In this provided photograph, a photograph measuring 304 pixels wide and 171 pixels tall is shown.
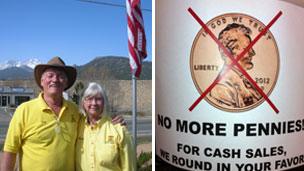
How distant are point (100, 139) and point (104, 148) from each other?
0.05 m

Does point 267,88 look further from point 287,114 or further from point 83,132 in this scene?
point 83,132

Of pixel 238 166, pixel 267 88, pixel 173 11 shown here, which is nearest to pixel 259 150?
pixel 238 166

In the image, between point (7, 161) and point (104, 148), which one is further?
point (7, 161)

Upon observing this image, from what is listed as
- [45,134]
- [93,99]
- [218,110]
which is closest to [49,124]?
[45,134]

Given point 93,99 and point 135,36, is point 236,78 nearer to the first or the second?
point 93,99

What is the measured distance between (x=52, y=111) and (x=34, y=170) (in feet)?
1.04

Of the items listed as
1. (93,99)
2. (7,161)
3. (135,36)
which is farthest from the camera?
(135,36)

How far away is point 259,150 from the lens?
156 centimetres

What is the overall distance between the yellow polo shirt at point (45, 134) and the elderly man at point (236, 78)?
0.87 m

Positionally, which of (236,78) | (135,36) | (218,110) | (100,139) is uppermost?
(135,36)

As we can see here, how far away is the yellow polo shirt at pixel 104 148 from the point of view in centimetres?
199

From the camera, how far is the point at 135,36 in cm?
286

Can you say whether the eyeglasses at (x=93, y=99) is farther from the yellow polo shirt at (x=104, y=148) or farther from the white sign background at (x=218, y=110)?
the white sign background at (x=218, y=110)

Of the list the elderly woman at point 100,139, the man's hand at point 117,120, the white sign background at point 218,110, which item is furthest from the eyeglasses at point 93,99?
the white sign background at point 218,110
